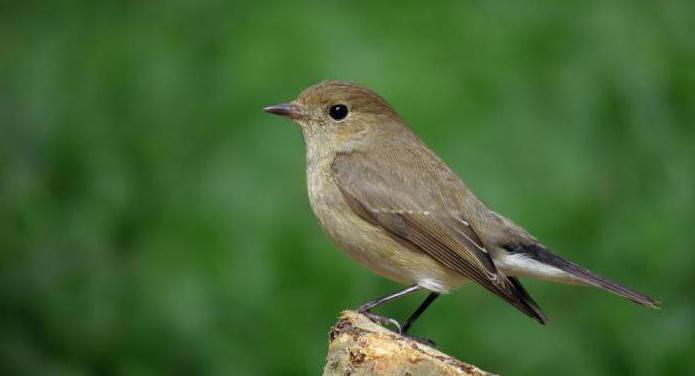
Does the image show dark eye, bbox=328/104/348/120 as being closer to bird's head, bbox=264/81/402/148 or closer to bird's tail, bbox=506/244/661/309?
bird's head, bbox=264/81/402/148

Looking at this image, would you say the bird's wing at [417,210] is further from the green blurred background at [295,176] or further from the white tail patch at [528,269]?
the green blurred background at [295,176]

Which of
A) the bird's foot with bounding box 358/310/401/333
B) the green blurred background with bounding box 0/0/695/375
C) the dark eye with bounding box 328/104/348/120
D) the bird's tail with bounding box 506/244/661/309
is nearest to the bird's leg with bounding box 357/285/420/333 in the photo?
the bird's foot with bounding box 358/310/401/333

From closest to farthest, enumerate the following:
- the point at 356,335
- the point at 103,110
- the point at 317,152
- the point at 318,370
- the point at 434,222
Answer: the point at 356,335
the point at 434,222
the point at 317,152
the point at 318,370
the point at 103,110

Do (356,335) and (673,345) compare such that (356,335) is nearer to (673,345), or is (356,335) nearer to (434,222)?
(434,222)

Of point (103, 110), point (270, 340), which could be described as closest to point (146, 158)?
point (103, 110)

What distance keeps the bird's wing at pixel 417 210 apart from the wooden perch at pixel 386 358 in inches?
48.5

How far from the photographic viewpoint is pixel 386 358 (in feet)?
14.6

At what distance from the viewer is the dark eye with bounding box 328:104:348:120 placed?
640 cm

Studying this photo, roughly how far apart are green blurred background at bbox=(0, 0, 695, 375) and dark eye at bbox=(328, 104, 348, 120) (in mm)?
741

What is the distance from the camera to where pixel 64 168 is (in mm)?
7637

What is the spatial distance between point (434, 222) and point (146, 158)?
222 centimetres

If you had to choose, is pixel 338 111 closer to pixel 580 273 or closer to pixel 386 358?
pixel 580 273

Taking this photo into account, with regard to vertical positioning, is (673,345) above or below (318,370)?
above

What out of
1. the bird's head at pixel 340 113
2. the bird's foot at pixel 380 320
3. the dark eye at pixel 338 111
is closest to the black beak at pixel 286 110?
the bird's head at pixel 340 113
